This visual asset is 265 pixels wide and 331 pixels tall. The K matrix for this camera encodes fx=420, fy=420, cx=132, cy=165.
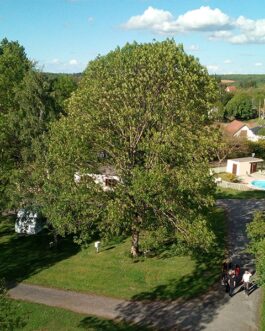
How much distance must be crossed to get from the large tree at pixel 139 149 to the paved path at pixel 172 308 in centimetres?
333

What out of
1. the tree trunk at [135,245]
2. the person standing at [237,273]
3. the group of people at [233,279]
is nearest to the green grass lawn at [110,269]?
the tree trunk at [135,245]

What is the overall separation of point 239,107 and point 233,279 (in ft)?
342

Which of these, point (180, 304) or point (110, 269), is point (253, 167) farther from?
point (180, 304)

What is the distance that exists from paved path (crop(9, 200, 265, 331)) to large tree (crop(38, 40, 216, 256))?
3.33 meters

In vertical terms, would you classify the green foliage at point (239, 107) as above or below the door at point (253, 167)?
above

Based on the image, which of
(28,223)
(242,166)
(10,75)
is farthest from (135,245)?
(242,166)

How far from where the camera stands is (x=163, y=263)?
26.8 meters

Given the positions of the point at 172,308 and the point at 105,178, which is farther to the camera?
the point at 105,178

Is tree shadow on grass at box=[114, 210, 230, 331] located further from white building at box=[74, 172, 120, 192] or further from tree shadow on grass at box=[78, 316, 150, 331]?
white building at box=[74, 172, 120, 192]

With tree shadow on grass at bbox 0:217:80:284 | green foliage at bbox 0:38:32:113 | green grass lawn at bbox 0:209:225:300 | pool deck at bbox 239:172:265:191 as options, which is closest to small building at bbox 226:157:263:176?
pool deck at bbox 239:172:265:191

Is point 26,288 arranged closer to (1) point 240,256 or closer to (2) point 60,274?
(2) point 60,274

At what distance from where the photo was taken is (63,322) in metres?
20.4

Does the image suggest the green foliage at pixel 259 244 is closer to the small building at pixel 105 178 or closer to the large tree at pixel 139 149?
the large tree at pixel 139 149

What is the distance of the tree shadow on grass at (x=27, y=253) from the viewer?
2664 cm
